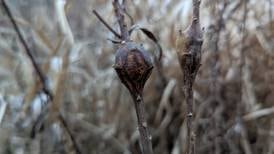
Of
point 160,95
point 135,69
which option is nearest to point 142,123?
point 135,69

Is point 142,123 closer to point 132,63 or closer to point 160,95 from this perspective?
point 132,63

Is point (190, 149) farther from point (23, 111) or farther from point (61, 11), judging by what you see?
point (23, 111)

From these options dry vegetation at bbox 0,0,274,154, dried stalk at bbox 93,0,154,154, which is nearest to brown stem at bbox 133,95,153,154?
dried stalk at bbox 93,0,154,154

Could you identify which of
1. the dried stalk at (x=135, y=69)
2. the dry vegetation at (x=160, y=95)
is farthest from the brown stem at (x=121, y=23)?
the dry vegetation at (x=160, y=95)

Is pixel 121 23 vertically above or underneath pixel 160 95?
above

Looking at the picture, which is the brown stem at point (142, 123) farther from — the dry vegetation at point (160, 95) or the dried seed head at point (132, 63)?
the dry vegetation at point (160, 95)
